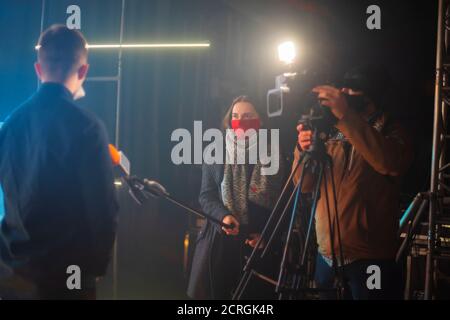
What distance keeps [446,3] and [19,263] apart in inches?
103

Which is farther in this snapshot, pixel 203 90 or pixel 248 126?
pixel 203 90

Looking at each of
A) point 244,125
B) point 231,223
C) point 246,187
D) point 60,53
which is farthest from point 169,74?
point 60,53

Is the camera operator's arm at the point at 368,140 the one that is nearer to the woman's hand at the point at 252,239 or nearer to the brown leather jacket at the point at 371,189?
the brown leather jacket at the point at 371,189

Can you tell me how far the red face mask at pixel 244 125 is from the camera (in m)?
2.45

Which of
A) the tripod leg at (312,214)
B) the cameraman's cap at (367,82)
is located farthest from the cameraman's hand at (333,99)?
the tripod leg at (312,214)

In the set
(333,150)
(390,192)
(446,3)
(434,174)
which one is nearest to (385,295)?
(390,192)

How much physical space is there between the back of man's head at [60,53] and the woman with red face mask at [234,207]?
3.49ft

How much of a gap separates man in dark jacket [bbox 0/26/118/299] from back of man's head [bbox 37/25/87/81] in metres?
0.17

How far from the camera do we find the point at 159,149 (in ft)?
9.98

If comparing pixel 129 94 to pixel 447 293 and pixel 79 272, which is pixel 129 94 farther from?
pixel 447 293

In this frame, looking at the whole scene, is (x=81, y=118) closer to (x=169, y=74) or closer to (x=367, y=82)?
(x=367, y=82)

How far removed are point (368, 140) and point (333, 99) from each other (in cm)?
22

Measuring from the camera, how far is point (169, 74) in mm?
3035

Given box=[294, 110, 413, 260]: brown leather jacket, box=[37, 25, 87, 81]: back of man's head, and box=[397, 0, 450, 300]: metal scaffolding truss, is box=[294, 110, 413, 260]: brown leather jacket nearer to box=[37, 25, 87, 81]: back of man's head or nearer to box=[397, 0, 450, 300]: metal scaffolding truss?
box=[397, 0, 450, 300]: metal scaffolding truss
